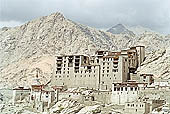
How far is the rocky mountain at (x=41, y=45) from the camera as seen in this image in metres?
102

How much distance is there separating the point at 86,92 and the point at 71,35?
60.3 meters

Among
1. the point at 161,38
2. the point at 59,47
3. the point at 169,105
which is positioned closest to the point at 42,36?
the point at 59,47

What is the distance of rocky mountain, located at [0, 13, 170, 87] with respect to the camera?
4011 inches

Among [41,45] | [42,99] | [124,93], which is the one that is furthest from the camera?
[41,45]

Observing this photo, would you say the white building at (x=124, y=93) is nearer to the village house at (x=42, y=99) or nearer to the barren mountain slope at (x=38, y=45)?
the village house at (x=42, y=99)

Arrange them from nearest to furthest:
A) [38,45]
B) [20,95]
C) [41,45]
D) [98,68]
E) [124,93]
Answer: [124,93] → [98,68] → [20,95] → [41,45] → [38,45]

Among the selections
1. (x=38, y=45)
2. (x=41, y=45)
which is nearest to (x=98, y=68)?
(x=41, y=45)

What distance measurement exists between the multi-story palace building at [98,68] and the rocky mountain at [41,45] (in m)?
24.9

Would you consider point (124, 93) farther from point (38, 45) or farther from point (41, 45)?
point (38, 45)

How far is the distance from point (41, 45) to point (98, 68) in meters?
57.0

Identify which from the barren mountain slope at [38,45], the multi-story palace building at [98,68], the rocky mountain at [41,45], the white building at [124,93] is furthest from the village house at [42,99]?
the barren mountain slope at [38,45]

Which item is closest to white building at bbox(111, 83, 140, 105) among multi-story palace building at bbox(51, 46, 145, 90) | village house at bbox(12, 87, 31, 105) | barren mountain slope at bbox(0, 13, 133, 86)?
multi-story palace building at bbox(51, 46, 145, 90)

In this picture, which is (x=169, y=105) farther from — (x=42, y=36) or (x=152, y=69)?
(x=42, y=36)

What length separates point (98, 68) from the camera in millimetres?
64188
